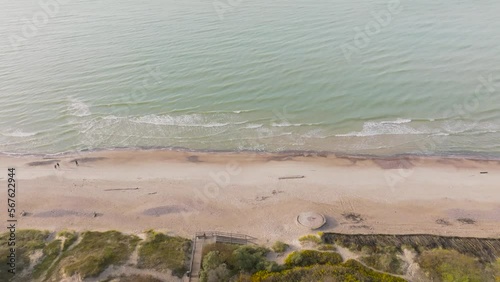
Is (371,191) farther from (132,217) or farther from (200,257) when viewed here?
(132,217)

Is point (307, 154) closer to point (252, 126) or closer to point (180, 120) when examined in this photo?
point (252, 126)

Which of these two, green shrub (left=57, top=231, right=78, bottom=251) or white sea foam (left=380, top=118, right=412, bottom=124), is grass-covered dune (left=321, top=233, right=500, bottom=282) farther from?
green shrub (left=57, top=231, right=78, bottom=251)

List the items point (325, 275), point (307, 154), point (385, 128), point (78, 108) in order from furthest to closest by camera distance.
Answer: point (78, 108), point (385, 128), point (307, 154), point (325, 275)

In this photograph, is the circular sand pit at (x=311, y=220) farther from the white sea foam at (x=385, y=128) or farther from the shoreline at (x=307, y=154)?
the white sea foam at (x=385, y=128)

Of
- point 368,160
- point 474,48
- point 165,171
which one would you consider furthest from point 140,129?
point 474,48

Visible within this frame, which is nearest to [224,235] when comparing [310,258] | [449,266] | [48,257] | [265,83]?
[310,258]
